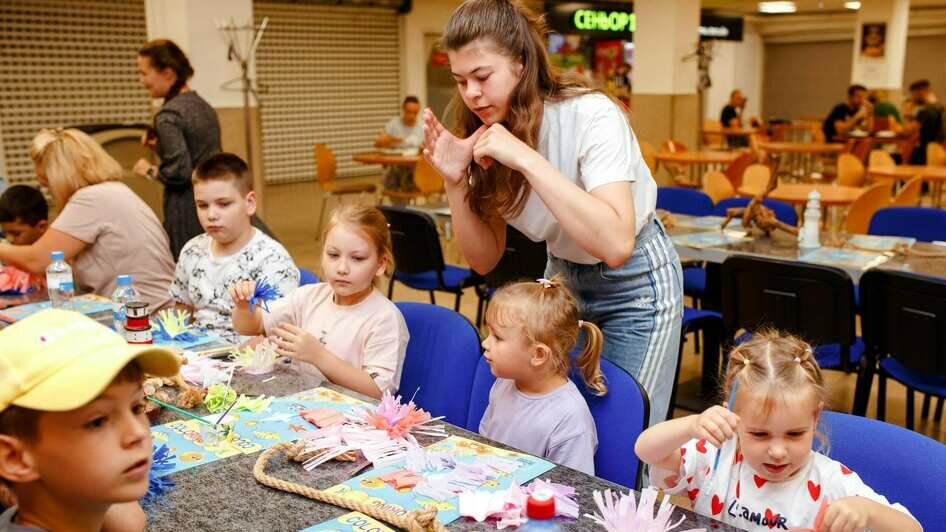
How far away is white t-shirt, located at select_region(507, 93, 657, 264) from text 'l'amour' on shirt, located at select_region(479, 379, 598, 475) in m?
0.36

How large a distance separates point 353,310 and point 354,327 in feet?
0.21

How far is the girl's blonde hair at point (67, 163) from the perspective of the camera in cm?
360

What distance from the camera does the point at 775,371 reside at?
64.7 inches

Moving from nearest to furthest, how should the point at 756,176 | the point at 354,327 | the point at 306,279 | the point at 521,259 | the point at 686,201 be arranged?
the point at 354,327 < the point at 306,279 < the point at 521,259 < the point at 686,201 < the point at 756,176

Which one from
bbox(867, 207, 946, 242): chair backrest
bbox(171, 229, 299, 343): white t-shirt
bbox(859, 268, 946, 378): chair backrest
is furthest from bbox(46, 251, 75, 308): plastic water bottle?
bbox(867, 207, 946, 242): chair backrest

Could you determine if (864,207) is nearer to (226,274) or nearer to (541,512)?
(226,274)

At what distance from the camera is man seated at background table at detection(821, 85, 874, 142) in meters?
12.7

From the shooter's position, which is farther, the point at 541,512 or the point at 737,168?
the point at 737,168

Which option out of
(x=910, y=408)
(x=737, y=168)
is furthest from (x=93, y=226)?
(x=737, y=168)

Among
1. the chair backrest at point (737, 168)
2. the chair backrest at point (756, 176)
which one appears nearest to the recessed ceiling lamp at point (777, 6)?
the chair backrest at point (737, 168)

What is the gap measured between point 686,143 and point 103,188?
8.68 m

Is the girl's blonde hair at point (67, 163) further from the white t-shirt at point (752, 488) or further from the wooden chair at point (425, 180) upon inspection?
the wooden chair at point (425, 180)

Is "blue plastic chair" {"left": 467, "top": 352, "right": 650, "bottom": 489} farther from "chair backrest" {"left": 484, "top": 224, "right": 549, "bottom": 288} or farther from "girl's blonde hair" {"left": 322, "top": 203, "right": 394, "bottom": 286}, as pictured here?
"chair backrest" {"left": 484, "top": 224, "right": 549, "bottom": 288}

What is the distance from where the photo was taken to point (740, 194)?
7074 millimetres
